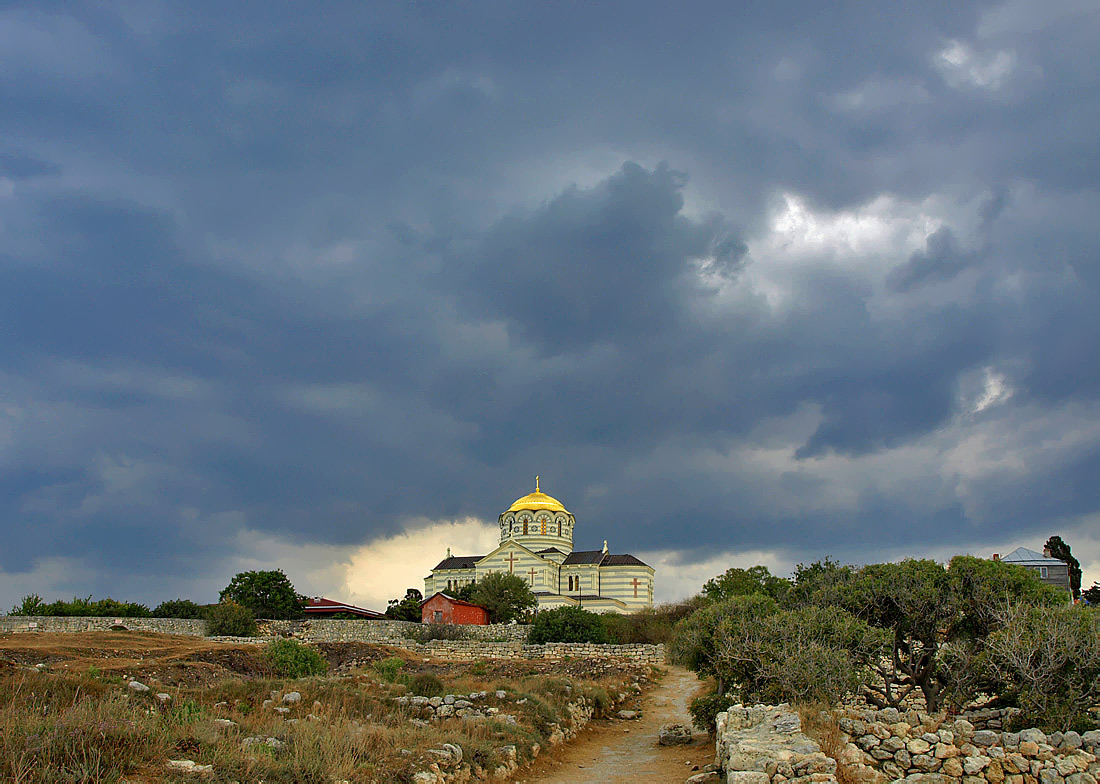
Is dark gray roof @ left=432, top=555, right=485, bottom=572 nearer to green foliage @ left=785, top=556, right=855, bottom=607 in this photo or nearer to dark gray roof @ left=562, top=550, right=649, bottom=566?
dark gray roof @ left=562, top=550, right=649, bottom=566

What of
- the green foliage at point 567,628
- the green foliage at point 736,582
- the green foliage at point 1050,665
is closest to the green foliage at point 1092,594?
the green foliage at point 736,582

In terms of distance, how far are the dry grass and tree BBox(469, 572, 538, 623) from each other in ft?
117

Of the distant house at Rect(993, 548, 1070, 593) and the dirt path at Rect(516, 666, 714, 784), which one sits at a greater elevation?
the distant house at Rect(993, 548, 1070, 593)

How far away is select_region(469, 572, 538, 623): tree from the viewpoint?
2125 inches

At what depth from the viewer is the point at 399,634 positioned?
147ft

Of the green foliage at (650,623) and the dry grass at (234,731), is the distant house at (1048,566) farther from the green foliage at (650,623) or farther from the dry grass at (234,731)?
the dry grass at (234,731)

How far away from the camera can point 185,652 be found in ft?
95.9

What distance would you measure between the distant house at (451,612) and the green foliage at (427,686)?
31577 mm

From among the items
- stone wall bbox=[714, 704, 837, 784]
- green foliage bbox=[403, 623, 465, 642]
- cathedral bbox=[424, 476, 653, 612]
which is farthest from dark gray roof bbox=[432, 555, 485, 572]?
stone wall bbox=[714, 704, 837, 784]

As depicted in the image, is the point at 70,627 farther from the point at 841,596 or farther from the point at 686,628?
the point at 841,596

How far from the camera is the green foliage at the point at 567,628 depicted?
133 ft

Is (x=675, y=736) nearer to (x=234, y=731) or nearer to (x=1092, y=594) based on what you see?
(x=234, y=731)

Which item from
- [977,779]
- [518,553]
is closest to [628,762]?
[977,779]

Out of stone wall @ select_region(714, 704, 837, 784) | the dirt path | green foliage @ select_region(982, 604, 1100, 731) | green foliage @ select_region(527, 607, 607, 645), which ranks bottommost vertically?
the dirt path
